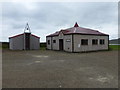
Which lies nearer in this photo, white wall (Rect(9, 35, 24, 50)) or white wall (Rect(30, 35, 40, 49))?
white wall (Rect(9, 35, 24, 50))

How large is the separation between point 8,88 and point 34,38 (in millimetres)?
21376

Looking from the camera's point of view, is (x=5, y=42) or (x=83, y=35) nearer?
(x=83, y=35)

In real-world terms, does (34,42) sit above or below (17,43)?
above

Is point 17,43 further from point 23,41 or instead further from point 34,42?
point 34,42

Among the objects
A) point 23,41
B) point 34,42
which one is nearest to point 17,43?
point 23,41

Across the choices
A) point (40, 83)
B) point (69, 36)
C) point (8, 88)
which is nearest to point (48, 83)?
point (40, 83)

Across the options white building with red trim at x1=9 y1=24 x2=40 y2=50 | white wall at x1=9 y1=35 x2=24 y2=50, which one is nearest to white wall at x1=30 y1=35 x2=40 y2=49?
white building with red trim at x1=9 y1=24 x2=40 y2=50

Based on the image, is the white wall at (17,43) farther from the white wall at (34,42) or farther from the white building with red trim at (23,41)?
the white wall at (34,42)

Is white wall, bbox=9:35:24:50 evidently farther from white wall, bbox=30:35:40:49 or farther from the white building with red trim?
white wall, bbox=30:35:40:49

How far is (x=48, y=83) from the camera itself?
4461mm

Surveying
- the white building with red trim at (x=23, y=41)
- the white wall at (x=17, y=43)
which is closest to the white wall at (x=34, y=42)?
the white building with red trim at (x=23, y=41)

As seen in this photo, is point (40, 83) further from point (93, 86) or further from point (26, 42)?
point (26, 42)

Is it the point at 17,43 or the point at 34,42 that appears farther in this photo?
the point at 34,42

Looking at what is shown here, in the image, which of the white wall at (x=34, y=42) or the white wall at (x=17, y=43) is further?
the white wall at (x=34, y=42)
